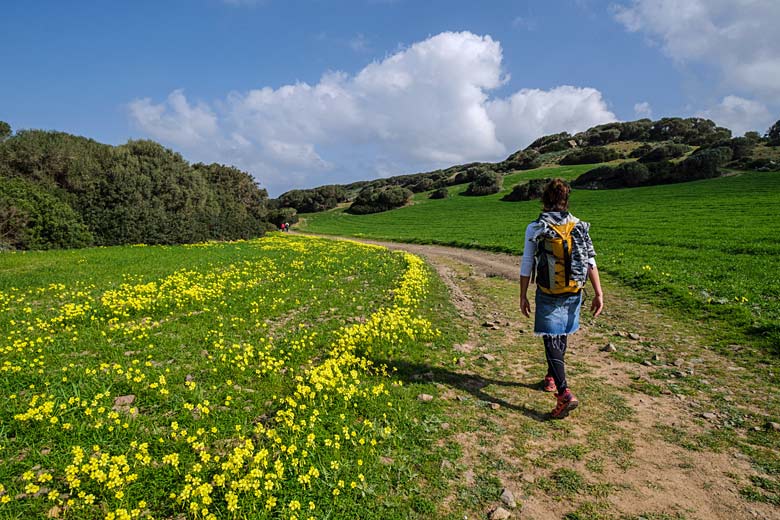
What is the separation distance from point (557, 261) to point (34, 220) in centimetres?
3607

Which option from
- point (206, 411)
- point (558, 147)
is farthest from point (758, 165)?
point (206, 411)

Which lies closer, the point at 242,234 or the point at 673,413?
the point at 673,413

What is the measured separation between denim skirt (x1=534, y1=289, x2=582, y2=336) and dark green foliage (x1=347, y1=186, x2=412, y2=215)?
85.5 metres

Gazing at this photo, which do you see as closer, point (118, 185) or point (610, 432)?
point (610, 432)

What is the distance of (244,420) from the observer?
17.1 feet

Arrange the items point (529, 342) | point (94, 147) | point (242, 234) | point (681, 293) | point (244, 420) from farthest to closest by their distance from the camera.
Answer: point (242, 234) < point (94, 147) < point (681, 293) < point (529, 342) < point (244, 420)

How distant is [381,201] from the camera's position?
91750mm

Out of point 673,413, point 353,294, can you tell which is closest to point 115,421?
point 673,413

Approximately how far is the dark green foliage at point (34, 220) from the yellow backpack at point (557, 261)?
3465 centimetres

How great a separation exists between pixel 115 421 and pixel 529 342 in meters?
8.27

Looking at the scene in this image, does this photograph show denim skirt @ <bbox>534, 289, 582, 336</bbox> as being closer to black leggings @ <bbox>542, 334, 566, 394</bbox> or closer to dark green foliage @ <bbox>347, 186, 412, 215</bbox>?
black leggings @ <bbox>542, 334, 566, 394</bbox>

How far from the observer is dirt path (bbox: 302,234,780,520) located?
395cm

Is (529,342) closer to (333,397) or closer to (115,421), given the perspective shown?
(333,397)

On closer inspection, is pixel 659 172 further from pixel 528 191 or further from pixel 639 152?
pixel 639 152
